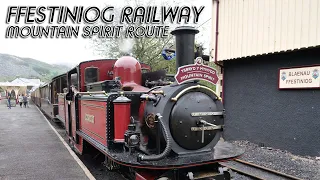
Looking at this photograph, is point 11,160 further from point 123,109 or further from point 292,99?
point 292,99

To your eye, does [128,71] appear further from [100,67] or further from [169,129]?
[169,129]

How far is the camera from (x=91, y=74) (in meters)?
6.11

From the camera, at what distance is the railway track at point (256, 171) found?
523cm

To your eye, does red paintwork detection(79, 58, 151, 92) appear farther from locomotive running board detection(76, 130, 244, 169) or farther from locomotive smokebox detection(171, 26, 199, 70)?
locomotive smokebox detection(171, 26, 199, 70)

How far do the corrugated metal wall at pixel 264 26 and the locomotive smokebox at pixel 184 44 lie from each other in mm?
4052

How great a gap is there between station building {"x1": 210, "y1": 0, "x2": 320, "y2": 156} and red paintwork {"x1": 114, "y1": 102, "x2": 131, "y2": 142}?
508 centimetres

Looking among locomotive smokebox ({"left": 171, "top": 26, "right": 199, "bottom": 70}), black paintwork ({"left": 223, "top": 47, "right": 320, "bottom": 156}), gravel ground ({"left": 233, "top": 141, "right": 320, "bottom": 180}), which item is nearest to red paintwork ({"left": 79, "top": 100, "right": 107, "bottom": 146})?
locomotive smokebox ({"left": 171, "top": 26, "right": 199, "bottom": 70})

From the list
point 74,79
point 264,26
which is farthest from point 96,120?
point 264,26

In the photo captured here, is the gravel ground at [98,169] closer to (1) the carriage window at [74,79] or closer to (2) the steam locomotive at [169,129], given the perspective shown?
(2) the steam locomotive at [169,129]

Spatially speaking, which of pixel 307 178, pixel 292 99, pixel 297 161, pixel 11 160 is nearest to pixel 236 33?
pixel 292 99

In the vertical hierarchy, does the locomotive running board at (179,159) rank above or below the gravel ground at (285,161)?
above

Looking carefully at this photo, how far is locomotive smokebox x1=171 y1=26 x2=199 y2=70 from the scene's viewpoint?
12.8 feet

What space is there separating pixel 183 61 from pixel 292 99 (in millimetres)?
4715

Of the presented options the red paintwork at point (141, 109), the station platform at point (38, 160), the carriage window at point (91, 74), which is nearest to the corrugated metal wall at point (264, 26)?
the red paintwork at point (141, 109)
